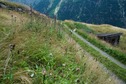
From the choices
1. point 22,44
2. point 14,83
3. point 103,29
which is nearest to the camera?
point 14,83

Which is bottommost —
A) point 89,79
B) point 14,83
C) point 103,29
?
point 103,29

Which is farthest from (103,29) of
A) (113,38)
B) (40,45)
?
(40,45)

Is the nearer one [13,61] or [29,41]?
[13,61]

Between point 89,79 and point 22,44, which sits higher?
point 22,44

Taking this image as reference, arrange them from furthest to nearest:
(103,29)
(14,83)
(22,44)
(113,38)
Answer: (103,29), (113,38), (22,44), (14,83)

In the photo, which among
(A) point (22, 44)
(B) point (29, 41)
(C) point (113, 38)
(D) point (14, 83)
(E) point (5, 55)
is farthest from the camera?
(C) point (113, 38)

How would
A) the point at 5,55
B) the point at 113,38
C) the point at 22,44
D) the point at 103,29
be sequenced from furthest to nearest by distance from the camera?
the point at 103,29 → the point at 113,38 → the point at 22,44 → the point at 5,55

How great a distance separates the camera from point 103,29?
73.4 m

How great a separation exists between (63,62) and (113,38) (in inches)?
2034

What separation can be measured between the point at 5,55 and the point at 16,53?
37 cm

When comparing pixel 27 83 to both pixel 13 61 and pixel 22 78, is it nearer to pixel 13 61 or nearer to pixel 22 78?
pixel 22 78

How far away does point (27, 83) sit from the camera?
16.5 feet

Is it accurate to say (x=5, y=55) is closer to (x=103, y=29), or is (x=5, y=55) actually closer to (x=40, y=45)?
(x=40, y=45)

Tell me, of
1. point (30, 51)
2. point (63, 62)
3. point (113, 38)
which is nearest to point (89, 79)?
point (63, 62)
